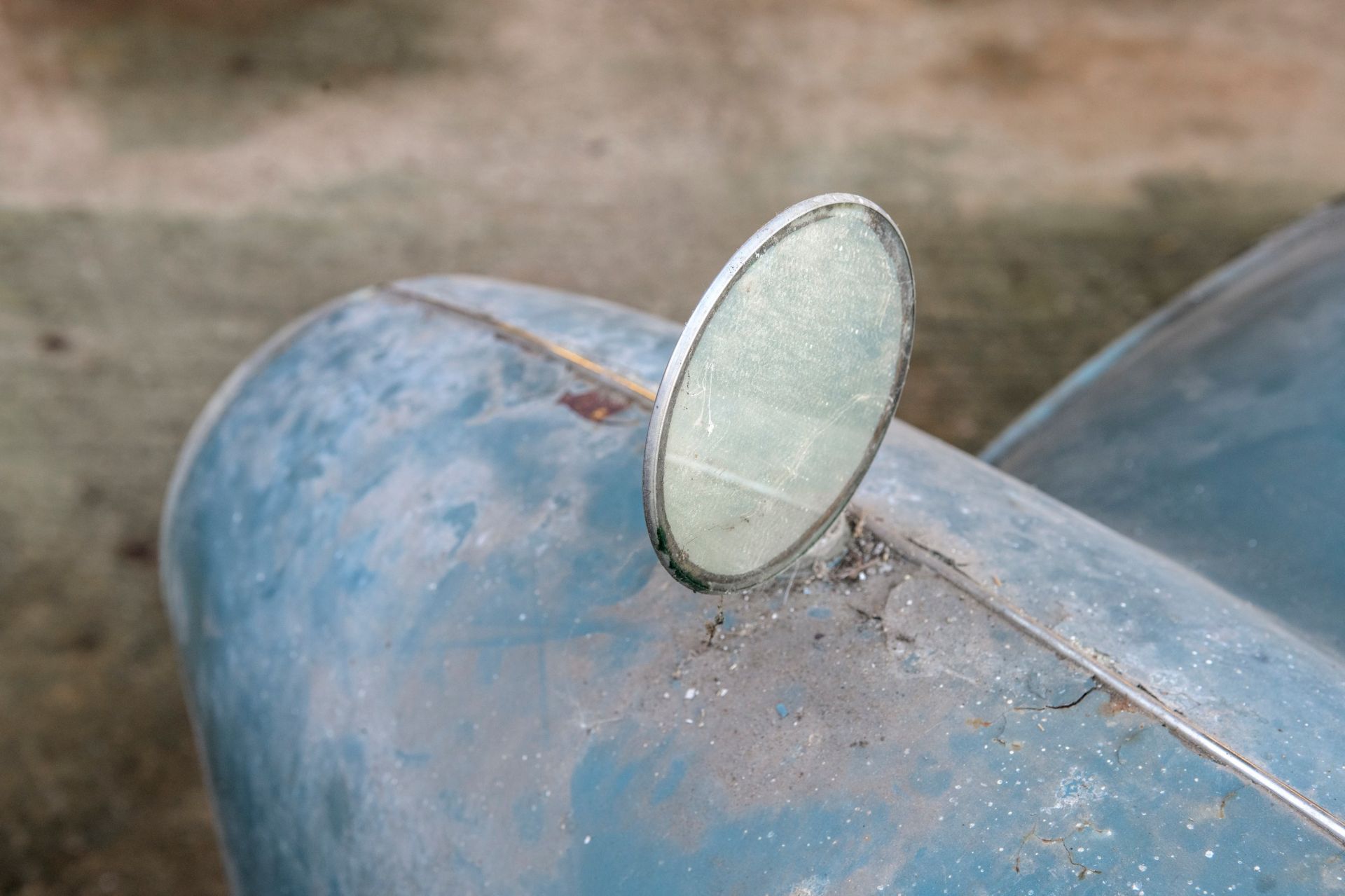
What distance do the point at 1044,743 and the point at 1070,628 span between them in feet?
0.45

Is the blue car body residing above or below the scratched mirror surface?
below

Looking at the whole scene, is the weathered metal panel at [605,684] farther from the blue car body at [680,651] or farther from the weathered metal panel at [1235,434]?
the weathered metal panel at [1235,434]

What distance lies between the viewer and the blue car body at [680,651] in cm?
93

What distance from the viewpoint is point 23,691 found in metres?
2.64

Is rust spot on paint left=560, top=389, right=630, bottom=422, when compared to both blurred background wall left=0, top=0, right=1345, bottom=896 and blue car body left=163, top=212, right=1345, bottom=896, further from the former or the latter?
blurred background wall left=0, top=0, right=1345, bottom=896

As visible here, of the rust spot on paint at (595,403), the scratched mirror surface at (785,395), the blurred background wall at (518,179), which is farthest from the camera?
the blurred background wall at (518,179)

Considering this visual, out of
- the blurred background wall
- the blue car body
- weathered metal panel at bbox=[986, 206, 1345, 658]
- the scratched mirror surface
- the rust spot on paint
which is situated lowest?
the blurred background wall

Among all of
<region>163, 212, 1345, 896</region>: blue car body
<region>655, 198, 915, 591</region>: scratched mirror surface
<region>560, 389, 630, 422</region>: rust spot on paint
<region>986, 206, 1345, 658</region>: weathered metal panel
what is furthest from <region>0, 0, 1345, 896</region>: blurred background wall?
<region>655, 198, 915, 591</region>: scratched mirror surface

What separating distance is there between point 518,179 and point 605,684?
2.69m

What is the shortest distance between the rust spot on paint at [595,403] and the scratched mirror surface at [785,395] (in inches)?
14.6

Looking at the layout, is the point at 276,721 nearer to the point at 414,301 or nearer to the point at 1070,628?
the point at 414,301

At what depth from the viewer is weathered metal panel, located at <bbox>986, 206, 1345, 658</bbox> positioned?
1421 millimetres

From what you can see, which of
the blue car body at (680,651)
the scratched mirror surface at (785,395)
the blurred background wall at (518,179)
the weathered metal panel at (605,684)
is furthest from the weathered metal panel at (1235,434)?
the blurred background wall at (518,179)

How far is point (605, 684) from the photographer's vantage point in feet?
3.61
